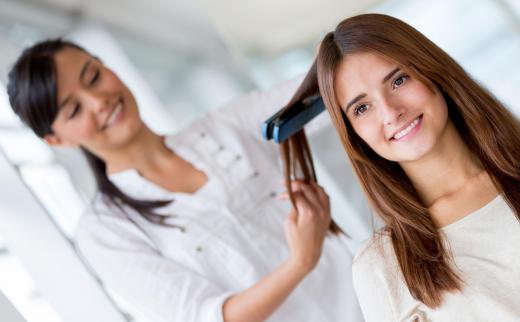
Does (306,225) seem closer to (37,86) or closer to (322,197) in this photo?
(322,197)

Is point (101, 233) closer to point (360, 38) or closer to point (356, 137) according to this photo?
point (356, 137)

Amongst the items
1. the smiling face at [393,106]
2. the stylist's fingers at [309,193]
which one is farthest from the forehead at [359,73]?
the stylist's fingers at [309,193]

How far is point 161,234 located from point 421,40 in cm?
80

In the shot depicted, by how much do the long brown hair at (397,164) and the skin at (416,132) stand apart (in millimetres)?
18

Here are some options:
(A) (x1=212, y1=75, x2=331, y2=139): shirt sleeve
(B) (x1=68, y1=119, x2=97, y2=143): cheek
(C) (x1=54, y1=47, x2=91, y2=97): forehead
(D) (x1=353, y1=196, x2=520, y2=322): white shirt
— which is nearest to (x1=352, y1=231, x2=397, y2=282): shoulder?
(D) (x1=353, y1=196, x2=520, y2=322): white shirt

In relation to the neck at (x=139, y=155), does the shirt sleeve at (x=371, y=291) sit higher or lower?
lower

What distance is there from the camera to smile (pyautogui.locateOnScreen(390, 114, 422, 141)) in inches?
40.4

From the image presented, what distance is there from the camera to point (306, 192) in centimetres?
128

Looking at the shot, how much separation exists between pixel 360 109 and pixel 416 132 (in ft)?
0.38

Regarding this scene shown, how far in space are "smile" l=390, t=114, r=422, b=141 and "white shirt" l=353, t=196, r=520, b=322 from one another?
0.20 m

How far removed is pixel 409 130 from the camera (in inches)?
40.4

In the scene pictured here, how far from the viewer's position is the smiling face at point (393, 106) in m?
1.02

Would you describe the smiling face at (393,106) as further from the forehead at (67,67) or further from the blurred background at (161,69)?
the forehead at (67,67)

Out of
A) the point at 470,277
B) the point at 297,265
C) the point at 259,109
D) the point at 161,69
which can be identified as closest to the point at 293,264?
the point at 297,265
